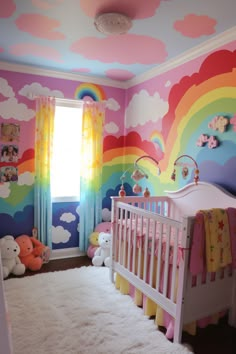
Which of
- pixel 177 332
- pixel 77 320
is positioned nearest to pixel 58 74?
pixel 77 320

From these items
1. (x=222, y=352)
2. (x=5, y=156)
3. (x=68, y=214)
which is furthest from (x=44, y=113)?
(x=222, y=352)

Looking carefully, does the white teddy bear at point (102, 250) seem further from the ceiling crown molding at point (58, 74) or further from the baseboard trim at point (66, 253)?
the ceiling crown molding at point (58, 74)

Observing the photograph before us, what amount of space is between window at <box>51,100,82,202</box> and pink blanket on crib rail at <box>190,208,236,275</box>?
6.73 feet

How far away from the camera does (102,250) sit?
3176 mm

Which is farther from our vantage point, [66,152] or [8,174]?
[66,152]

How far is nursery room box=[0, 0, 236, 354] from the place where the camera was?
184 centimetres

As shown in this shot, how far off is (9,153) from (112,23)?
185cm

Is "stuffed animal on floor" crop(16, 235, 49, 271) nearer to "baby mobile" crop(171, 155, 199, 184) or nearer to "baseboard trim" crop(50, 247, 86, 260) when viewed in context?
"baseboard trim" crop(50, 247, 86, 260)

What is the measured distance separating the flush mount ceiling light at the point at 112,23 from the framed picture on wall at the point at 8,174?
182 cm

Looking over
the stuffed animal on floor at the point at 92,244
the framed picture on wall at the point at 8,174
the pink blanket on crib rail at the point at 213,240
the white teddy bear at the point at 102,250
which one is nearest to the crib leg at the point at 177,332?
the pink blanket on crib rail at the point at 213,240

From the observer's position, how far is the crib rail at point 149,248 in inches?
74.8

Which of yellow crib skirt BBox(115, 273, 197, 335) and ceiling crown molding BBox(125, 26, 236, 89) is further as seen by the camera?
ceiling crown molding BBox(125, 26, 236, 89)

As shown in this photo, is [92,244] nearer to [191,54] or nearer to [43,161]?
[43,161]

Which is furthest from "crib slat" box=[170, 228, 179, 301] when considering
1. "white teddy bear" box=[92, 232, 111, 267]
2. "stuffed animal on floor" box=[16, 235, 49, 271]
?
"stuffed animal on floor" box=[16, 235, 49, 271]
